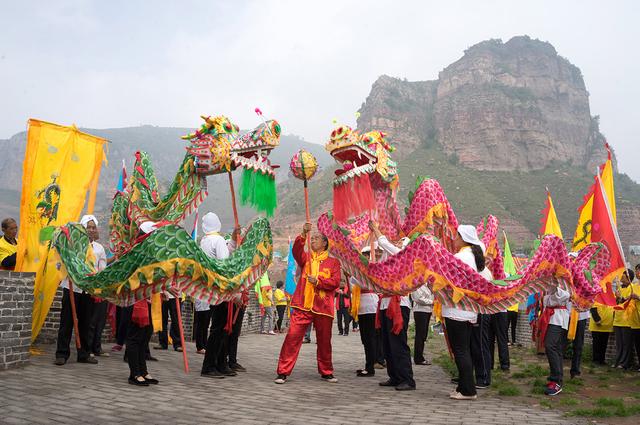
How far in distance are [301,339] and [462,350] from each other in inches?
75.7

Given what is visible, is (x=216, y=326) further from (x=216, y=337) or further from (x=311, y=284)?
(x=311, y=284)

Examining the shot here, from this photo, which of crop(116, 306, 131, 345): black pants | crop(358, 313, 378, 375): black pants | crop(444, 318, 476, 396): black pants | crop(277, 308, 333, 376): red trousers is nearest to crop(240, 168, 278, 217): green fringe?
crop(277, 308, 333, 376): red trousers

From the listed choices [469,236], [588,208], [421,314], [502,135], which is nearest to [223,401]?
[469,236]

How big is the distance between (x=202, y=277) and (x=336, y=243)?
1.93 m

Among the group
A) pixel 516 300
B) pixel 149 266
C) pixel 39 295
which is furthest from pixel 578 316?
pixel 39 295

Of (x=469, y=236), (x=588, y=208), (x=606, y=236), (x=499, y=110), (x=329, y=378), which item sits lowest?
(x=329, y=378)

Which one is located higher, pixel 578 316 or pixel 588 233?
pixel 588 233

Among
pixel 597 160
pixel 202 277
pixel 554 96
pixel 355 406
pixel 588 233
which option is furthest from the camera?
pixel 554 96

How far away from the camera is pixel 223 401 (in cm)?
522

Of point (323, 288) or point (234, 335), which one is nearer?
point (323, 288)

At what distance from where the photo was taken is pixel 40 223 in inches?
287

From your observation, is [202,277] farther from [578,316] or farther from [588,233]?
[588,233]

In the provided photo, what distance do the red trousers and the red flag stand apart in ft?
11.2

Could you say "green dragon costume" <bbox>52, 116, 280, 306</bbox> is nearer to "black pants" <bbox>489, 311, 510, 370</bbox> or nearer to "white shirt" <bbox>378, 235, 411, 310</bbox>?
"white shirt" <bbox>378, 235, 411, 310</bbox>
